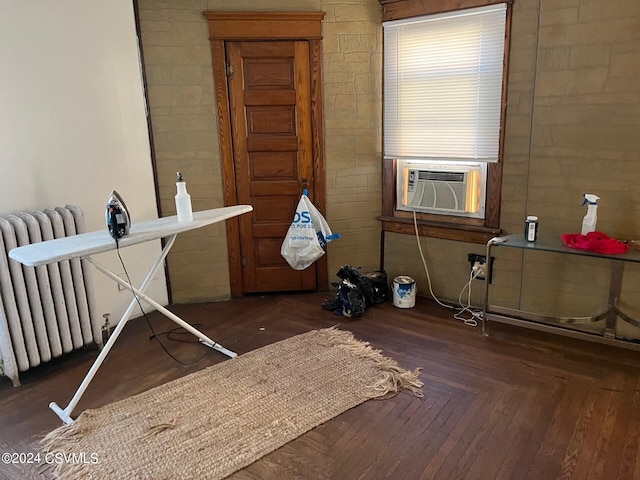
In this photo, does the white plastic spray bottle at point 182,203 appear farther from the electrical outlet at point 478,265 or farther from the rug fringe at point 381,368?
the electrical outlet at point 478,265

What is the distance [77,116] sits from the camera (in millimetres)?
3154

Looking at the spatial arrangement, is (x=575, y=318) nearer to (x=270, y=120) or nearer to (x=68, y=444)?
(x=270, y=120)

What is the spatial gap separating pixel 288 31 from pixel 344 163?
104 cm

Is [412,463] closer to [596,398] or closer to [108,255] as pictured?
[596,398]

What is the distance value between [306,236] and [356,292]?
1.87ft

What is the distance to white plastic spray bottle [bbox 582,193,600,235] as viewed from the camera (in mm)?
2965

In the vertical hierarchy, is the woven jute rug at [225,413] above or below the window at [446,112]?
below

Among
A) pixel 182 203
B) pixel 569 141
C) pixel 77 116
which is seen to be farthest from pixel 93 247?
pixel 569 141

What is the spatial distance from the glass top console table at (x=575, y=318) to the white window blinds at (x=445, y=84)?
0.67m

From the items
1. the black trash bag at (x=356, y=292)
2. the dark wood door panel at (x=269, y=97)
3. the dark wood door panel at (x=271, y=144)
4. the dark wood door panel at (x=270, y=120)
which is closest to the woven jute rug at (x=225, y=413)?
the black trash bag at (x=356, y=292)

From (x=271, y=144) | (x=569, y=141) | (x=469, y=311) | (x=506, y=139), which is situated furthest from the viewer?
(x=271, y=144)

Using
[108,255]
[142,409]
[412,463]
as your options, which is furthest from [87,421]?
[412,463]

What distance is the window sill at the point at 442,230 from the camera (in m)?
3.56

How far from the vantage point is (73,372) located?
296cm
